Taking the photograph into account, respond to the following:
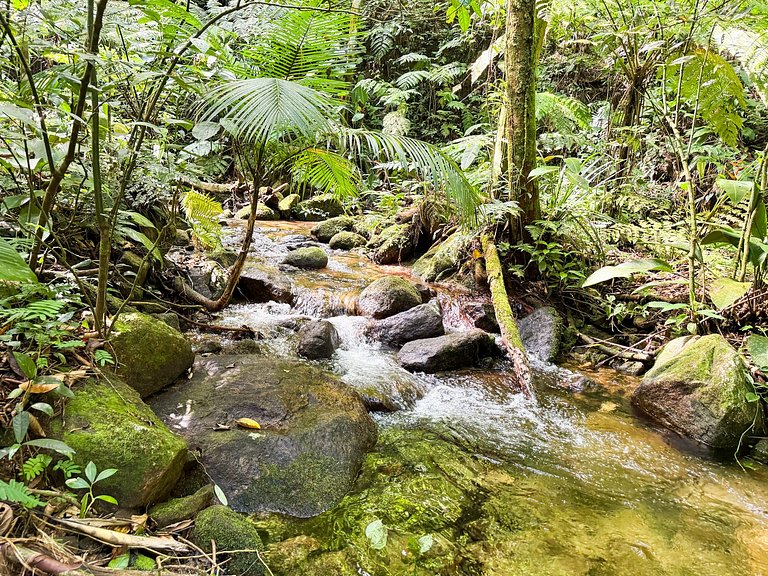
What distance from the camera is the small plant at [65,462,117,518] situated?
1.36m

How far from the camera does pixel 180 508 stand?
163 cm

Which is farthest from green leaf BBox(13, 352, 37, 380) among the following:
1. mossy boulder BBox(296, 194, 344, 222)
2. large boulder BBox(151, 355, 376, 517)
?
mossy boulder BBox(296, 194, 344, 222)

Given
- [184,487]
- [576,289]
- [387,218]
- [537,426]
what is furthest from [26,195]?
[387,218]

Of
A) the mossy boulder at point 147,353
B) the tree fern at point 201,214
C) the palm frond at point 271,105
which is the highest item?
the palm frond at point 271,105

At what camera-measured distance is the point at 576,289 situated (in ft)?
15.3

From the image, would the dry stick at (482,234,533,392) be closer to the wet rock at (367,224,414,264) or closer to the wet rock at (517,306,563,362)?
the wet rock at (517,306,563,362)

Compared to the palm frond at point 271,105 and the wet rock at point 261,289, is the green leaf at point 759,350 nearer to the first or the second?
the palm frond at point 271,105

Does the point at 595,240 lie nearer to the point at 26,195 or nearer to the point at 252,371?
the point at 252,371

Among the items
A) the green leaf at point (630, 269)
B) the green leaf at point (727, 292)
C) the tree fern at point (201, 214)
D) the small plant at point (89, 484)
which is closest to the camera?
the small plant at point (89, 484)

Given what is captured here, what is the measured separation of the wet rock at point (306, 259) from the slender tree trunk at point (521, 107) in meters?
2.72

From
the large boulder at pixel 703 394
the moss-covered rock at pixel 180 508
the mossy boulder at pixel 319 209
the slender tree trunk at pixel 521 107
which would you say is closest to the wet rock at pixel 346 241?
the mossy boulder at pixel 319 209

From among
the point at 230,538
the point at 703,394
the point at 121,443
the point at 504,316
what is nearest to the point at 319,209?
the point at 504,316

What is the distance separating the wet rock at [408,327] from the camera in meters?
4.39

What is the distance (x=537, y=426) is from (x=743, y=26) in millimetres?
4915
